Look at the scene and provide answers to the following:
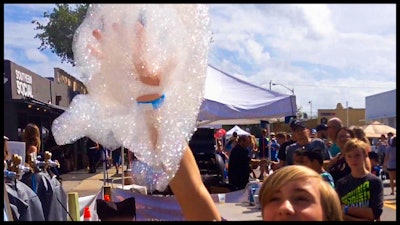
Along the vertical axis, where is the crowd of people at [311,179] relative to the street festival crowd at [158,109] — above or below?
below

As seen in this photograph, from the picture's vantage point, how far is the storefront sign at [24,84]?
15.7 m

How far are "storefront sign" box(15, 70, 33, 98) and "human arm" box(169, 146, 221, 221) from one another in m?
14.7

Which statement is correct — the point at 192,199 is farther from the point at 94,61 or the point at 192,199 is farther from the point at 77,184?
the point at 77,184

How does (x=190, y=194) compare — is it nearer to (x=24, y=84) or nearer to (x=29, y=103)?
(x=29, y=103)

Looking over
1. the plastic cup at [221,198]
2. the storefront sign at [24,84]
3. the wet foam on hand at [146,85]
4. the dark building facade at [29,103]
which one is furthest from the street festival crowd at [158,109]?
the storefront sign at [24,84]

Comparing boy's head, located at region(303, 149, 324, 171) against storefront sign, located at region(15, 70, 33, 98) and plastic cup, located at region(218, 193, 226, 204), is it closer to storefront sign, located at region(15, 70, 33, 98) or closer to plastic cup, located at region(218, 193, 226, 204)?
plastic cup, located at region(218, 193, 226, 204)

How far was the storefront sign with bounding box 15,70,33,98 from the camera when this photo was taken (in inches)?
619

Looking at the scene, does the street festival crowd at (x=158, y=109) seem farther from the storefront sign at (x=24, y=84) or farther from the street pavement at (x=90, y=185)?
the storefront sign at (x=24, y=84)

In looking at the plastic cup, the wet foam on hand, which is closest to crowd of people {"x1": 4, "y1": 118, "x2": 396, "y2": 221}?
the wet foam on hand

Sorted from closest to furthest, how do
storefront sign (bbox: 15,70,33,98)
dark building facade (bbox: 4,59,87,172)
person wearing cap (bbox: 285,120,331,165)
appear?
person wearing cap (bbox: 285,120,331,165) → dark building facade (bbox: 4,59,87,172) → storefront sign (bbox: 15,70,33,98)

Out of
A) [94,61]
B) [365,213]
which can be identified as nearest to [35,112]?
[365,213]

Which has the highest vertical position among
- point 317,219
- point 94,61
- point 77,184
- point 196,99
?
point 94,61

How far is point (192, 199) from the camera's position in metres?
1.76

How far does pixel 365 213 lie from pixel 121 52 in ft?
9.79
